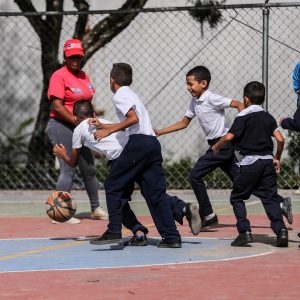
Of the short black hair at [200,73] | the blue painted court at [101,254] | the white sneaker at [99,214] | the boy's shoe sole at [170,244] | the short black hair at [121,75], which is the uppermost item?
the short black hair at [200,73]

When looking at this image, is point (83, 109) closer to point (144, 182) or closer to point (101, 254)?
point (144, 182)

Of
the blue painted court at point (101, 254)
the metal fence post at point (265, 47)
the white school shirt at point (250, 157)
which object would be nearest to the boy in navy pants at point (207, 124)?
the blue painted court at point (101, 254)

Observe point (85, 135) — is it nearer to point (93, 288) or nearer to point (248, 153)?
point (248, 153)

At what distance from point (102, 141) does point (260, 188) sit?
1.74m

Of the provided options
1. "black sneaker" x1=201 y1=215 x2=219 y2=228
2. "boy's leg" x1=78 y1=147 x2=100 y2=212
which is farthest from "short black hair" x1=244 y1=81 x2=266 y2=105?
"boy's leg" x1=78 y1=147 x2=100 y2=212

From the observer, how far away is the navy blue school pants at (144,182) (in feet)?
31.6

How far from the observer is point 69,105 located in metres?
12.3

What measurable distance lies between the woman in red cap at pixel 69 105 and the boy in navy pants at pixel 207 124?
5.00ft

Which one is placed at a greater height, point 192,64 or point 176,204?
point 192,64

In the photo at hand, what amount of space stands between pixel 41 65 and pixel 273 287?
8953mm

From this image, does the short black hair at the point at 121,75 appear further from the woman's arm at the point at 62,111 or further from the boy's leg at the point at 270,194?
the woman's arm at the point at 62,111

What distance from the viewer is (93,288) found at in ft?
25.1

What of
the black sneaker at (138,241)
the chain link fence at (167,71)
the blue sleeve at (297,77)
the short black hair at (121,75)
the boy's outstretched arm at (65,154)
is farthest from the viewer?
the chain link fence at (167,71)

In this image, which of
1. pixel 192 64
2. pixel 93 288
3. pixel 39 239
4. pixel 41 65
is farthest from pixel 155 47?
pixel 93 288
